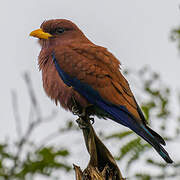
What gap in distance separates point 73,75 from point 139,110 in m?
0.91

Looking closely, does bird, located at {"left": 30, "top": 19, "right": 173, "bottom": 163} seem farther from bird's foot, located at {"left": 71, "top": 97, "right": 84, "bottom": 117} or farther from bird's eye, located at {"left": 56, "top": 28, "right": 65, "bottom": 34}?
bird's eye, located at {"left": 56, "top": 28, "right": 65, "bottom": 34}

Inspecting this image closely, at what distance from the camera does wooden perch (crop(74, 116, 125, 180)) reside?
3.38 m

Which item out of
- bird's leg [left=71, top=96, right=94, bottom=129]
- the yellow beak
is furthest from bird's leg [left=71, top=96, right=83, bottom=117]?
the yellow beak

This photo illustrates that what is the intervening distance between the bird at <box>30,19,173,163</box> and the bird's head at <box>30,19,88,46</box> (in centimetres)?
36

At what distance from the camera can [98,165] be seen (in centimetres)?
361

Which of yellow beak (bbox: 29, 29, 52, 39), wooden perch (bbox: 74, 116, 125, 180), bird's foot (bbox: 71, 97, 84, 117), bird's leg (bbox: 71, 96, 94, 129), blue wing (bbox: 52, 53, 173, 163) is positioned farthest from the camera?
yellow beak (bbox: 29, 29, 52, 39)

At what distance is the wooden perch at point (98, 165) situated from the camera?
11.1 ft

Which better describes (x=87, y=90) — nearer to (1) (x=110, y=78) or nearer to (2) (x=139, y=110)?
(1) (x=110, y=78)

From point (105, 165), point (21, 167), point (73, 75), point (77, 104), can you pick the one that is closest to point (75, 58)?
point (73, 75)

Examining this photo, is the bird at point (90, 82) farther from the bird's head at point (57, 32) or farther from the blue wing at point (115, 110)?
the bird's head at point (57, 32)

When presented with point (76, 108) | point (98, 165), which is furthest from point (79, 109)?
point (98, 165)

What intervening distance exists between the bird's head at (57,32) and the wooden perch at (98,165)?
233cm

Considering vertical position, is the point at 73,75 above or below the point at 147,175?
above

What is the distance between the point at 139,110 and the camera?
482cm
